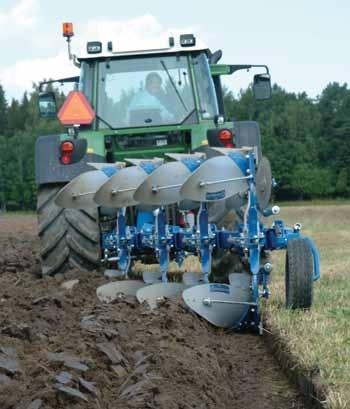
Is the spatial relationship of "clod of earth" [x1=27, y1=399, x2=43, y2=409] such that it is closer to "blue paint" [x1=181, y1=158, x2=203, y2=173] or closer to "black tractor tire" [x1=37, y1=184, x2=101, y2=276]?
"blue paint" [x1=181, y1=158, x2=203, y2=173]

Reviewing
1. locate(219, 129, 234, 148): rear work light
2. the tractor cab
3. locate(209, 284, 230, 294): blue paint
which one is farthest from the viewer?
the tractor cab

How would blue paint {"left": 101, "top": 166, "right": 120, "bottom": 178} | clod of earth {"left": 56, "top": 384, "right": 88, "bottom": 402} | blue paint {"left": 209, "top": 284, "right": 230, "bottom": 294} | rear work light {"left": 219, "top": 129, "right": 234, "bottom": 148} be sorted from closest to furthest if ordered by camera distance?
clod of earth {"left": 56, "top": 384, "right": 88, "bottom": 402} < blue paint {"left": 209, "top": 284, "right": 230, "bottom": 294} < blue paint {"left": 101, "top": 166, "right": 120, "bottom": 178} < rear work light {"left": 219, "top": 129, "right": 234, "bottom": 148}

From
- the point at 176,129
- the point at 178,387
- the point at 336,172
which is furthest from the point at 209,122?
the point at 336,172

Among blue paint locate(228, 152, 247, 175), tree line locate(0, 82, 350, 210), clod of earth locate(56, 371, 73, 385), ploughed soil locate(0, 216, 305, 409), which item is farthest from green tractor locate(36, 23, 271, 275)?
tree line locate(0, 82, 350, 210)

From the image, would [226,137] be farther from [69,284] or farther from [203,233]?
[69,284]

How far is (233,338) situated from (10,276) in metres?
3.19

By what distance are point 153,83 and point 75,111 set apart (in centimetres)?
81

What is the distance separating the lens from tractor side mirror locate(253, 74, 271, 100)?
7582mm

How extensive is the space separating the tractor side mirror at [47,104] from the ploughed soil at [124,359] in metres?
2.76

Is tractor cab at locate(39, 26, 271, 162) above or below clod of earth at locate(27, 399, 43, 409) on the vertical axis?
above

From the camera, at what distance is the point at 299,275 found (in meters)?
5.18

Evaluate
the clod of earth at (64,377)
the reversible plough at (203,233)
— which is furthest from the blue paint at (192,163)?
the clod of earth at (64,377)

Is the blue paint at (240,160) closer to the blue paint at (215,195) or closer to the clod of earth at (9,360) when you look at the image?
the blue paint at (215,195)

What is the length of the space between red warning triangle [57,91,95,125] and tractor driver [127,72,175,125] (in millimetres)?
427
